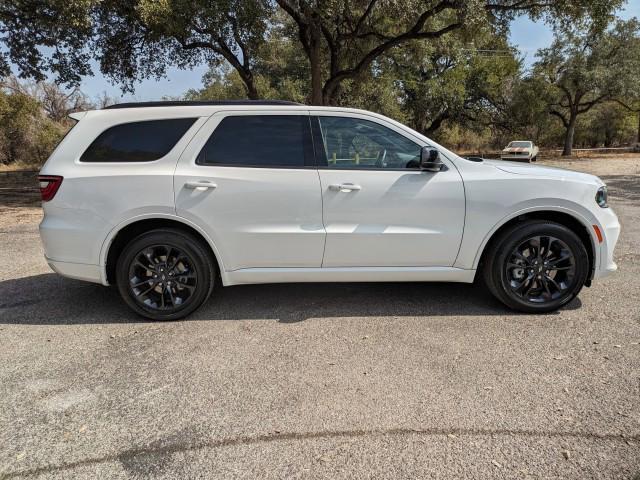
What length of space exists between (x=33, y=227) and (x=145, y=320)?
597 centimetres

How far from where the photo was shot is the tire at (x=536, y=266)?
12.4ft

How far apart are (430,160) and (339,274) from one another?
1.28m

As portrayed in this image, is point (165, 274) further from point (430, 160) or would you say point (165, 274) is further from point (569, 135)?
point (569, 135)

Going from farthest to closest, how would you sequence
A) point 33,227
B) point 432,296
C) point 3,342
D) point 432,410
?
point 33,227
point 432,296
point 3,342
point 432,410

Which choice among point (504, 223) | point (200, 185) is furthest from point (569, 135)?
point (200, 185)

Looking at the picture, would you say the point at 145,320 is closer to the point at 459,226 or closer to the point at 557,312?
the point at 459,226

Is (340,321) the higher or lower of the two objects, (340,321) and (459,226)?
the lower

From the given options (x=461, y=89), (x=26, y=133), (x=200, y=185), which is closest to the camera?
(x=200, y=185)

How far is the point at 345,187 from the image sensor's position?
367cm

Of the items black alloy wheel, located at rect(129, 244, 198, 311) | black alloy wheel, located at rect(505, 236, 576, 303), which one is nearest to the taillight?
black alloy wheel, located at rect(129, 244, 198, 311)

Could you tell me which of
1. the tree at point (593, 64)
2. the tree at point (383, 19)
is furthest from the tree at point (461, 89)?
the tree at point (383, 19)

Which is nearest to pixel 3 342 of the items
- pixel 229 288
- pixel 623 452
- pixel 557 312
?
pixel 229 288

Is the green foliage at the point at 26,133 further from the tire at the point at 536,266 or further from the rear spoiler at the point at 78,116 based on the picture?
the tire at the point at 536,266

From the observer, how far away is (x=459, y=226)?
12.3 ft
